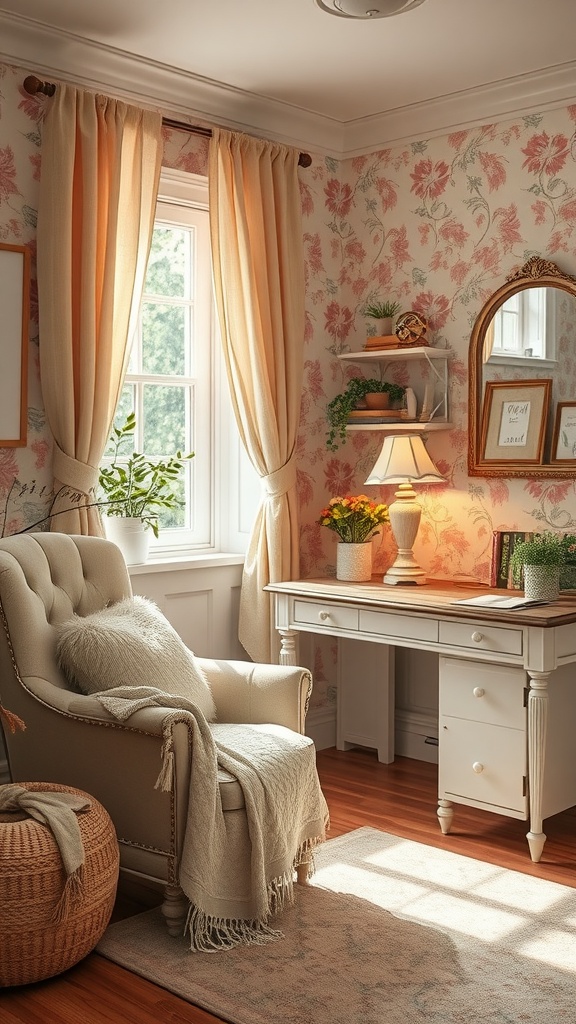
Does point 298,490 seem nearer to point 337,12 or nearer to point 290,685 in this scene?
point 290,685

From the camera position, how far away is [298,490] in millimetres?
4523

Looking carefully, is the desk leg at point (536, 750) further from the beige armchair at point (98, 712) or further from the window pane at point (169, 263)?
the window pane at point (169, 263)

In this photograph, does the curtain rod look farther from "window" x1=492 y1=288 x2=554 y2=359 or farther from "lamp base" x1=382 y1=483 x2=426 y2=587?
"lamp base" x1=382 y1=483 x2=426 y2=587

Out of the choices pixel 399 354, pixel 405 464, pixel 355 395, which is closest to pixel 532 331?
pixel 399 354

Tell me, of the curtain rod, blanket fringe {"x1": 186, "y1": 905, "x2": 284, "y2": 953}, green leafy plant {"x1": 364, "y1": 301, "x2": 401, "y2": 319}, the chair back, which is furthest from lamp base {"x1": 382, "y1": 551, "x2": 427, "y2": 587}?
the curtain rod

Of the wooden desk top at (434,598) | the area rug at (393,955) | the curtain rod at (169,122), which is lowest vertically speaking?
the area rug at (393,955)

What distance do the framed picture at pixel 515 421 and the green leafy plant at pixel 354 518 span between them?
1.60 ft

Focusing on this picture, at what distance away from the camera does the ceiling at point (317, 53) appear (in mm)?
3312

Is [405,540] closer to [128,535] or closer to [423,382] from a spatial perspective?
[423,382]

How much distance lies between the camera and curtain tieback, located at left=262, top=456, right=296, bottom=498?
4.23 metres

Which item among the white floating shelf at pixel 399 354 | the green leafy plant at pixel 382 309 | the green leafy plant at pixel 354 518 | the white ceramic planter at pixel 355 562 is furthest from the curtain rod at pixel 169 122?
the white ceramic planter at pixel 355 562

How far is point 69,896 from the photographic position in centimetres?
245

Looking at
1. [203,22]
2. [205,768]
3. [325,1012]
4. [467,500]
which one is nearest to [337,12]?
[203,22]

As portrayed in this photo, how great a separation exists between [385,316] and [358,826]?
6.76 feet
